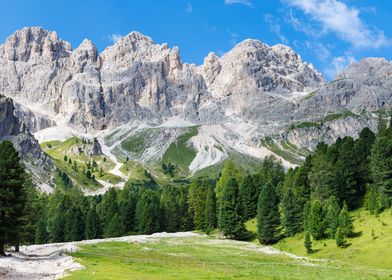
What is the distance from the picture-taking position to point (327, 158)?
105 meters

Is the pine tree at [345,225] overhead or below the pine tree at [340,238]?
overhead

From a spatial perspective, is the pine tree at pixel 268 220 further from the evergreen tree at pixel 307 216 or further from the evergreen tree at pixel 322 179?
the evergreen tree at pixel 307 216

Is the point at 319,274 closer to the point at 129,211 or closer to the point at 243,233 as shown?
the point at 243,233

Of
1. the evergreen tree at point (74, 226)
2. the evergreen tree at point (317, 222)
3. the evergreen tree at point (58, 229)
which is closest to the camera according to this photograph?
the evergreen tree at point (317, 222)

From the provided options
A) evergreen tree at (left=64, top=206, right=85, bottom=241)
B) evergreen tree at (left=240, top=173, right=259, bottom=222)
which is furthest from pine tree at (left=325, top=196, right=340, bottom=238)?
evergreen tree at (left=64, top=206, right=85, bottom=241)

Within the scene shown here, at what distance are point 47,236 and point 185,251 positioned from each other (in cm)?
6509

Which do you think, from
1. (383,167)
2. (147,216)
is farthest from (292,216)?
(147,216)

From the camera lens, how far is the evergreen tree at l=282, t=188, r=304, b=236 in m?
95.9

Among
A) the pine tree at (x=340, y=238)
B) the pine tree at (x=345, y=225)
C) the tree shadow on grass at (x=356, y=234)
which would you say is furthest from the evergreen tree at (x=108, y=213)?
the pine tree at (x=340, y=238)

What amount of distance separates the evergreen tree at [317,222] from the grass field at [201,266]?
11.5 meters

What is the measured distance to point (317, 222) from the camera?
83.9 m

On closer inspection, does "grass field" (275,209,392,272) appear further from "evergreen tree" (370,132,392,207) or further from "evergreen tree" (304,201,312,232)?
"evergreen tree" (370,132,392,207)

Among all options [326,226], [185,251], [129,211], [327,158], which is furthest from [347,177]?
[129,211]

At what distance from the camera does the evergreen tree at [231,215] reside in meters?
111
